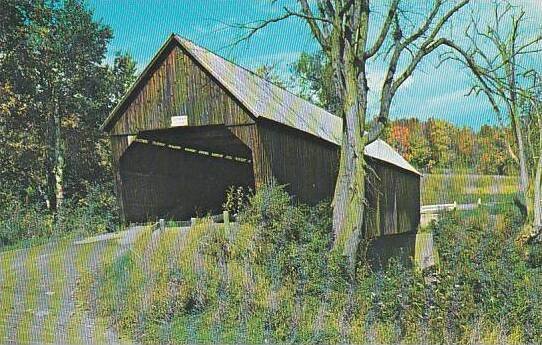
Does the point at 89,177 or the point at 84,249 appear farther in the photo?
the point at 89,177

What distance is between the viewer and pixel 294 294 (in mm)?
8711

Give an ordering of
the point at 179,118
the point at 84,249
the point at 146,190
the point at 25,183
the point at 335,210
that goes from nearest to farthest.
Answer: the point at 335,210 → the point at 84,249 → the point at 179,118 → the point at 146,190 → the point at 25,183

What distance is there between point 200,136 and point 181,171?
3763 millimetres

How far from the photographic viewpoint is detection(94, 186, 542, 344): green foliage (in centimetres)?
758

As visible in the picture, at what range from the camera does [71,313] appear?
917 cm

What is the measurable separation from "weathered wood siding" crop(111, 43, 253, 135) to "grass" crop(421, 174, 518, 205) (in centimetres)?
1729

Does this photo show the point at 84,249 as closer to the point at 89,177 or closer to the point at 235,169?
the point at 235,169

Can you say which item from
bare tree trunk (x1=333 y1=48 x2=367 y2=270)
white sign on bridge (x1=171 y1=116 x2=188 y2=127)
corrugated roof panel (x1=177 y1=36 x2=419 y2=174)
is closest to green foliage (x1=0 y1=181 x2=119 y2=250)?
white sign on bridge (x1=171 y1=116 x2=188 y2=127)

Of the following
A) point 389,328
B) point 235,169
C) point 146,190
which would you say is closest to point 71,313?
point 389,328

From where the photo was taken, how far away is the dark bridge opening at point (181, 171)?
18.3 metres

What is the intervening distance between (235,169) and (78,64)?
424 inches

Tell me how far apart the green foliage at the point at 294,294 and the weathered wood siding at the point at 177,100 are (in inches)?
236

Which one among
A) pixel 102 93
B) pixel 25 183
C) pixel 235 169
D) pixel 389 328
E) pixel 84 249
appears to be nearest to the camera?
pixel 389 328

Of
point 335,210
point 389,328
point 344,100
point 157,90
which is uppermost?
point 157,90
